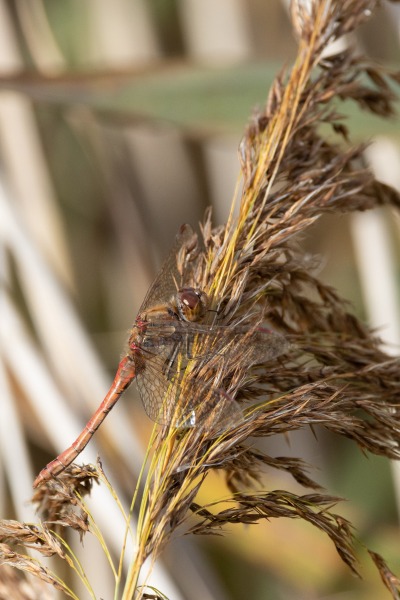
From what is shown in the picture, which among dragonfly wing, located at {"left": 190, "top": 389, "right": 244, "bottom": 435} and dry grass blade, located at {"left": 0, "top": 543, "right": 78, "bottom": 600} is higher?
dragonfly wing, located at {"left": 190, "top": 389, "right": 244, "bottom": 435}

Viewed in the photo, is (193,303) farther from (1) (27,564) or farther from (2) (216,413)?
(1) (27,564)

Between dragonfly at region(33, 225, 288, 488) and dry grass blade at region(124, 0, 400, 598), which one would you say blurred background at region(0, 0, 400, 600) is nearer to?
dry grass blade at region(124, 0, 400, 598)

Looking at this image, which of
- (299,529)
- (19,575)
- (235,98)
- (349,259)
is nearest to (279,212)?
(19,575)

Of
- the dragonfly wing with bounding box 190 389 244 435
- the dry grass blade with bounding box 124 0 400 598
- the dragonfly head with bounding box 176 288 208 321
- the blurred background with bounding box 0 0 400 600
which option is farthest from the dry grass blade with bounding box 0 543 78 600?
the blurred background with bounding box 0 0 400 600

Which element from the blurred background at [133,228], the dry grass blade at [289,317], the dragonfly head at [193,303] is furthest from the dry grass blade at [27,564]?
the blurred background at [133,228]

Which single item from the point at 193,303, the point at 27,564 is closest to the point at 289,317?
the point at 193,303

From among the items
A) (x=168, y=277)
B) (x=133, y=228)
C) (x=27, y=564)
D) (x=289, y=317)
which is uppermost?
(x=133, y=228)
